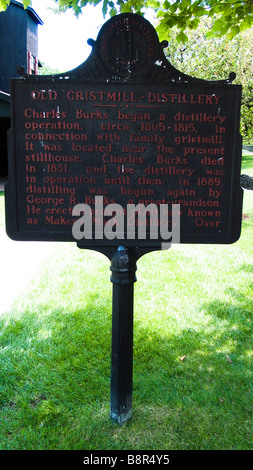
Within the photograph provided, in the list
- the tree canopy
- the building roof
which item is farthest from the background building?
the tree canopy

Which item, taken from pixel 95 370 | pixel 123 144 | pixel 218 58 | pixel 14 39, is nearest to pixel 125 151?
pixel 123 144

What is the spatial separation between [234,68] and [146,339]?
15434 millimetres

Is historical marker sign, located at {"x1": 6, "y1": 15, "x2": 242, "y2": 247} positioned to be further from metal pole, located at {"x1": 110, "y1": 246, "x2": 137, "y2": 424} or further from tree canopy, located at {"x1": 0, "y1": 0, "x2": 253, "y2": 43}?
tree canopy, located at {"x1": 0, "y1": 0, "x2": 253, "y2": 43}

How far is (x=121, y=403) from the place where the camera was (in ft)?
10.3

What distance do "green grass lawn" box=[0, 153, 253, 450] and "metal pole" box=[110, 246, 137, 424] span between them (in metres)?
0.17

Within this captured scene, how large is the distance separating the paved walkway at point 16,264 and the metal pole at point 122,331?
2.33 m

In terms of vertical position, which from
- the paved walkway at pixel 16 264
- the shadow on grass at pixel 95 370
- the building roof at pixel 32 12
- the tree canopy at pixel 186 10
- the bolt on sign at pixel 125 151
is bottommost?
the shadow on grass at pixel 95 370

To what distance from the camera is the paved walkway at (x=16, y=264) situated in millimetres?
5527

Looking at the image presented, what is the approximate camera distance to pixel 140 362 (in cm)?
400

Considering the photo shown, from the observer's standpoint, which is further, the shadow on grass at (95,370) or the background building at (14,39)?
the background building at (14,39)

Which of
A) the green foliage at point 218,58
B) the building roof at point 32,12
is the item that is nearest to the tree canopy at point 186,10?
the green foliage at point 218,58

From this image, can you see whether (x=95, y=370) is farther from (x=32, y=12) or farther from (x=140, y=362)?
(x=32, y=12)

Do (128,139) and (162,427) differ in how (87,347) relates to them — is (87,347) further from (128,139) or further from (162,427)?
(128,139)

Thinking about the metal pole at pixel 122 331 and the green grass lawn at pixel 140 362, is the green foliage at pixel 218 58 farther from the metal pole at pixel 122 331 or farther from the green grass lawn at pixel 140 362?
the metal pole at pixel 122 331
